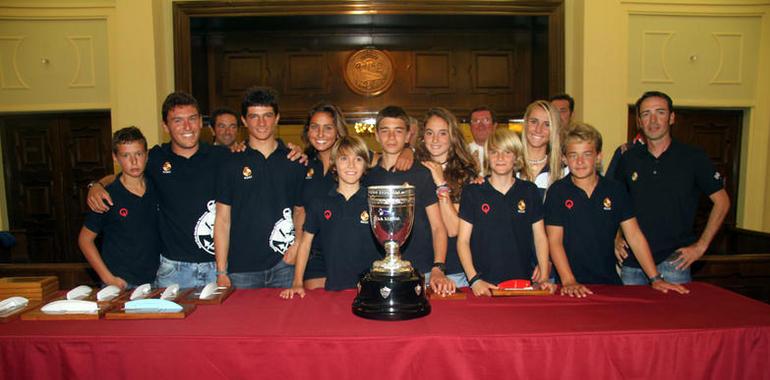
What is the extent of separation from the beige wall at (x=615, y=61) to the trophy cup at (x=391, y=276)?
15.2ft

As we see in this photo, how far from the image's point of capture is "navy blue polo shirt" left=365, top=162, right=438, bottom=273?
8.82 feet

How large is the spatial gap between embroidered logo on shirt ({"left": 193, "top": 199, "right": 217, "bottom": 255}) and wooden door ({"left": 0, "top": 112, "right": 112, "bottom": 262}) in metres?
4.79

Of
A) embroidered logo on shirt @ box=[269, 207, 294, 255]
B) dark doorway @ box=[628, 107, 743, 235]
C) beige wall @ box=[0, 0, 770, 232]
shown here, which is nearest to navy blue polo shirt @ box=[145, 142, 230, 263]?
embroidered logo on shirt @ box=[269, 207, 294, 255]

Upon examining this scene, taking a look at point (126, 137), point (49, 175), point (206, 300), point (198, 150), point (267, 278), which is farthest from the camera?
point (49, 175)

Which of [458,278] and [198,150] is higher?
[198,150]

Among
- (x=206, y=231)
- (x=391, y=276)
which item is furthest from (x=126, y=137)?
(x=391, y=276)

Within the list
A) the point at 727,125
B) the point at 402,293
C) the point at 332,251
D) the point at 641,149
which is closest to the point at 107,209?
the point at 332,251

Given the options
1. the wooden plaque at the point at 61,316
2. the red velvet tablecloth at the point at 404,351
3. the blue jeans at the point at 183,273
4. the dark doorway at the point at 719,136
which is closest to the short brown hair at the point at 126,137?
the blue jeans at the point at 183,273

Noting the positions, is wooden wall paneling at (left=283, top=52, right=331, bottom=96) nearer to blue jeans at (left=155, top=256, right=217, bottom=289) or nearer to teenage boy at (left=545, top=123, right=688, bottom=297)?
blue jeans at (left=155, top=256, right=217, bottom=289)

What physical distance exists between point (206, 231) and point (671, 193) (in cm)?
291

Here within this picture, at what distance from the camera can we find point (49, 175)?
22.9ft

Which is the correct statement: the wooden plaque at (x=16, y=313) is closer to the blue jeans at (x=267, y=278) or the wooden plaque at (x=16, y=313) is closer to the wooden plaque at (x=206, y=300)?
the wooden plaque at (x=206, y=300)

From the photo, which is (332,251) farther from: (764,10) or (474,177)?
(764,10)

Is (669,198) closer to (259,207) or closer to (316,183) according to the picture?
(316,183)
